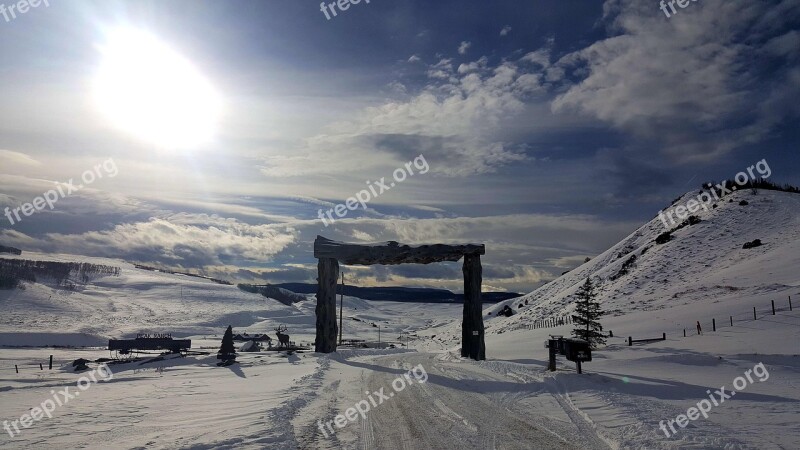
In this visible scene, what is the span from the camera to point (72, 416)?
35.0 feet

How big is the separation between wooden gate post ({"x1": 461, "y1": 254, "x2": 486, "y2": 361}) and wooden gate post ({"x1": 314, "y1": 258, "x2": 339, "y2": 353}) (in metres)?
7.26

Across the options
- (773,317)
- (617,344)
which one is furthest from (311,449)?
(773,317)

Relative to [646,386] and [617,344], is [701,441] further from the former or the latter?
[617,344]

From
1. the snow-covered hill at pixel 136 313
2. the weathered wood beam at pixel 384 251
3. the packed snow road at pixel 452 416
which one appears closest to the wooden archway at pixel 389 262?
the weathered wood beam at pixel 384 251

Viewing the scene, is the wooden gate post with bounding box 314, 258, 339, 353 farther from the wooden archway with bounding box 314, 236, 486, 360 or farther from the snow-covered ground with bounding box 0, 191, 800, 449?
the snow-covered ground with bounding box 0, 191, 800, 449

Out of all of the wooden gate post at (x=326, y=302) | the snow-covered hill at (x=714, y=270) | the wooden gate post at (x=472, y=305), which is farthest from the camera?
the snow-covered hill at (x=714, y=270)

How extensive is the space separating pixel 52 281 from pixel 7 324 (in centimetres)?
4859

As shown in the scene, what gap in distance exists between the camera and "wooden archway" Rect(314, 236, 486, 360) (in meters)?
26.3

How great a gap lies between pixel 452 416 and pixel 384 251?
16375mm

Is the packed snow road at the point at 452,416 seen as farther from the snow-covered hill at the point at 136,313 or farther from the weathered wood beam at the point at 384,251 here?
the snow-covered hill at the point at 136,313

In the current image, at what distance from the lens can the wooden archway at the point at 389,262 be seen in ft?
86.3

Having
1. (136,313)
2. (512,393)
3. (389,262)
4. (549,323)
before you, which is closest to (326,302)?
(389,262)

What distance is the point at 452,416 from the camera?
1024 centimetres

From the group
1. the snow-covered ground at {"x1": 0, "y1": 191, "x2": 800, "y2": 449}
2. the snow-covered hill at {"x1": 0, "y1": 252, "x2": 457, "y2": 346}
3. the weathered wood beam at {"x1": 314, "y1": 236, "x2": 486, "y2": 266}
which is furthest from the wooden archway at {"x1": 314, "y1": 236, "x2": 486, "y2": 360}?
the snow-covered hill at {"x1": 0, "y1": 252, "x2": 457, "y2": 346}
